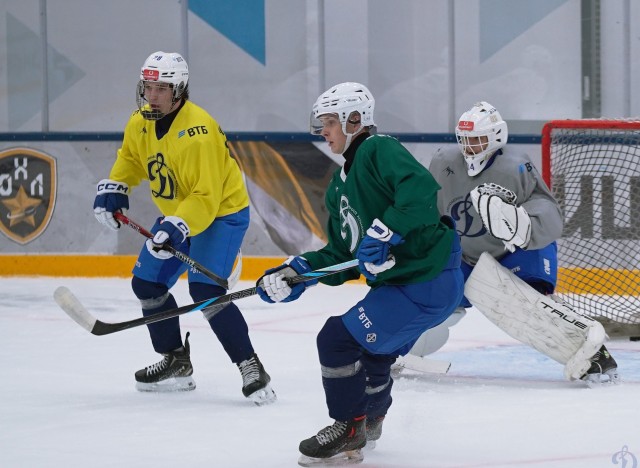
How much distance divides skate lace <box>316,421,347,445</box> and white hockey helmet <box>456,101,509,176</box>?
4.41 feet

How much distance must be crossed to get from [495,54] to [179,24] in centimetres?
186

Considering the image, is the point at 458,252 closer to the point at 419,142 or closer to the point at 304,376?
the point at 304,376

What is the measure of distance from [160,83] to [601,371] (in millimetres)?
1602

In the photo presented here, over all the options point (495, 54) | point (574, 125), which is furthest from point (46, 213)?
point (574, 125)

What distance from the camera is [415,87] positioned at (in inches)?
271

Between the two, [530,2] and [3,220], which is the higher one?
[530,2]

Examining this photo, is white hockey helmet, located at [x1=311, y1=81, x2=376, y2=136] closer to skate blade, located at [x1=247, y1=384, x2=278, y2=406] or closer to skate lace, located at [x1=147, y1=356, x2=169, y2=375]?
skate blade, located at [x1=247, y1=384, x2=278, y2=406]

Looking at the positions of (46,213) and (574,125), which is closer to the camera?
(574,125)

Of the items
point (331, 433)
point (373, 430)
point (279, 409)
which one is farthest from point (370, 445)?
point (279, 409)

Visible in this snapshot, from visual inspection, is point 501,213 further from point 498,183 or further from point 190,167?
point 190,167

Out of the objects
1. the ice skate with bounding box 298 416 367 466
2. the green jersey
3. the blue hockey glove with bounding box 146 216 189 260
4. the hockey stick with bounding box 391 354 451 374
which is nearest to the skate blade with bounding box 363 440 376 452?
the ice skate with bounding box 298 416 367 466

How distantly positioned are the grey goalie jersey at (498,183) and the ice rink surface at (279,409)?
437 mm

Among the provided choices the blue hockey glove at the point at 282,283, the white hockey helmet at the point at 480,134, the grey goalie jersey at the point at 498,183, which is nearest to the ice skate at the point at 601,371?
the grey goalie jersey at the point at 498,183

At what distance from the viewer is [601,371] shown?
146 inches
